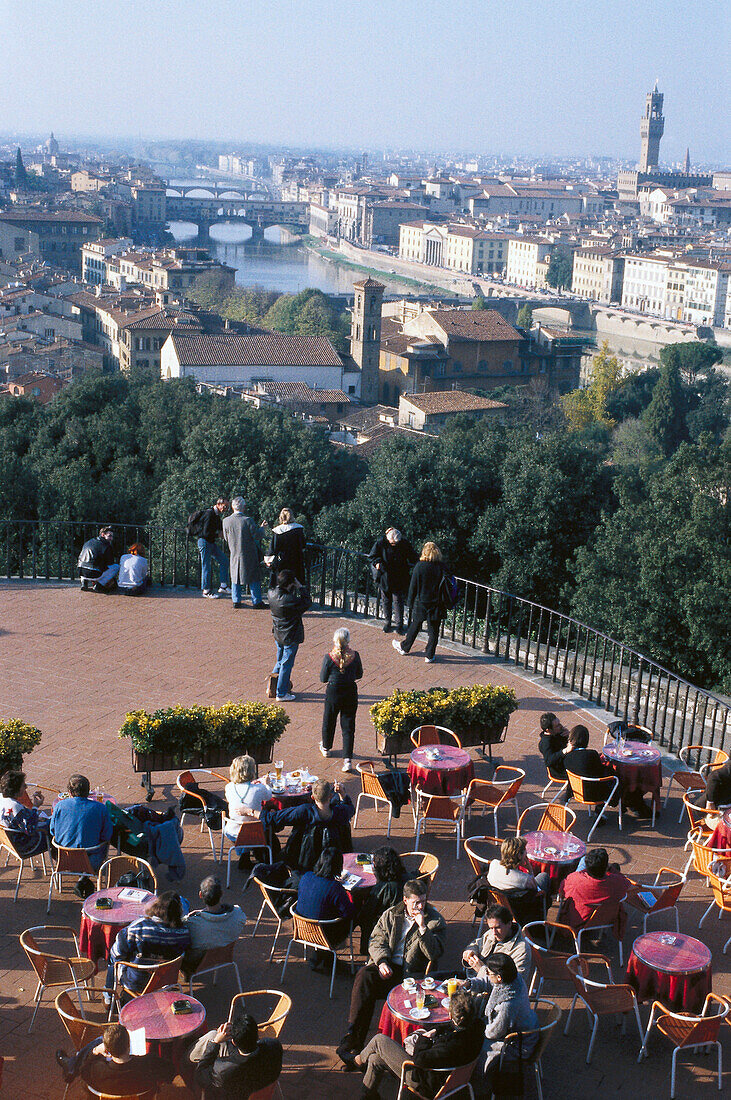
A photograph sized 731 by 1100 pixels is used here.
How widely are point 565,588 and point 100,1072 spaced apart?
16631 millimetres

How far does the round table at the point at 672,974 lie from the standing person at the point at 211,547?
231 inches

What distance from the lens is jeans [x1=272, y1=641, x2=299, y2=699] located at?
7.70 metres

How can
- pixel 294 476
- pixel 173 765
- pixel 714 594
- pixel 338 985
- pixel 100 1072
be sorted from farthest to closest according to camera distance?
1. pixel 294 476
2. pixel 714 594
3. pixel 173 765
4. pixel 338 985
5. pixel 100 1072

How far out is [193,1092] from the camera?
380cm

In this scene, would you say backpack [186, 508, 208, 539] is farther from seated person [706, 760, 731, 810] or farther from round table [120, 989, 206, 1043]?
round table [120, 989, 206, 1043]

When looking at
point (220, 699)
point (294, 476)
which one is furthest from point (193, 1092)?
point (294, 476)

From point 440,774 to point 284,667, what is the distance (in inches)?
75.1

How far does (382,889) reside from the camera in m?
4.79

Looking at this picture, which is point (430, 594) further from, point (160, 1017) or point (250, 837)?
point (160, 1017)

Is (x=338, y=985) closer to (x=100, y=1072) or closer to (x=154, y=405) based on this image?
(x=100, y=1072)

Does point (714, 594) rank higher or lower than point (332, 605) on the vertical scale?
lower

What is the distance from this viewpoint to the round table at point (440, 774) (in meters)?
6.12

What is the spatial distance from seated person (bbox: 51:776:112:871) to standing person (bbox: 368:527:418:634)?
13.4 ft

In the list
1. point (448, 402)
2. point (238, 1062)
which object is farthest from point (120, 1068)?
point (448, 402)
